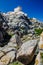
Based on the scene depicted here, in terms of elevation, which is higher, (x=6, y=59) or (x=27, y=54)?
(x=27, y=54)

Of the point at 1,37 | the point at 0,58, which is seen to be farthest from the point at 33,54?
the point at 1,37

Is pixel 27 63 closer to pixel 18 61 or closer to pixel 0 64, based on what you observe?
pixel 18 61

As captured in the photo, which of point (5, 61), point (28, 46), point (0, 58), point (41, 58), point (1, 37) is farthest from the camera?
point (1, 37)

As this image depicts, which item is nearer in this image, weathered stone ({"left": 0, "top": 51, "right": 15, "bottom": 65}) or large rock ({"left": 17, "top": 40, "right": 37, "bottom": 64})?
large rock ({"left": 17, "top": 40, "right": 37, "bottom": 64})

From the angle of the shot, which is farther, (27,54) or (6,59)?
(6,59)

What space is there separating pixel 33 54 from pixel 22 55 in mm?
1671

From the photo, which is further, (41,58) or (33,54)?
(33,54)

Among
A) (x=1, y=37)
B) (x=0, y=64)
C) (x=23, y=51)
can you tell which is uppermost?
(x=1, y=37)

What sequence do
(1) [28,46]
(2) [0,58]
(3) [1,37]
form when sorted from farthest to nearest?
(3) [1,37] < (2) [0,58] < (1) [28,46]

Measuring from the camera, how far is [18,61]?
2414 centimetres

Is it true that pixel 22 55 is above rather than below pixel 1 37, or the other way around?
below

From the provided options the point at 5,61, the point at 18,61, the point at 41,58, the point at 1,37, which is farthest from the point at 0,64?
the point at 1,37

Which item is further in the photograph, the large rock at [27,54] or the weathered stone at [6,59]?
the weathered stone at [6,59]

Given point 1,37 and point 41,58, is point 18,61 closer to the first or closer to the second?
point 41,58
